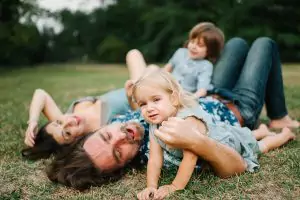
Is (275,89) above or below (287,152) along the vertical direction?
above

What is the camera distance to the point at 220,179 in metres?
2.76

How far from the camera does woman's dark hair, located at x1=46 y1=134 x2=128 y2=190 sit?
2807mm

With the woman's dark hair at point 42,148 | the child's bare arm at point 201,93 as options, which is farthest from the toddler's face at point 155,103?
the child's bare arm at point 201,93

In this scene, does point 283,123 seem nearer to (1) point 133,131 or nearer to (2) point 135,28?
(1) point 133,131

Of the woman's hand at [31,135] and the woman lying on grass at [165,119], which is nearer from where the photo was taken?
the woman lying on grass at [165,119]

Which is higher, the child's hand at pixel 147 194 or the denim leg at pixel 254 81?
the denim leg at pixel 254 81

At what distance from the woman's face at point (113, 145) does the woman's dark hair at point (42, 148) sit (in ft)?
2.43

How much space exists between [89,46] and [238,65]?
22226 mm

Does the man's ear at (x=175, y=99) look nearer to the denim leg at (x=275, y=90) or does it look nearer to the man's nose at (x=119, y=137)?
the man's nose at (x=119, y=137)

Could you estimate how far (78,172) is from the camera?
9.28 feet

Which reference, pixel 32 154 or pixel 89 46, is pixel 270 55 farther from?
pixel 89 46

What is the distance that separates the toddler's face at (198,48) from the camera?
451 centimetres

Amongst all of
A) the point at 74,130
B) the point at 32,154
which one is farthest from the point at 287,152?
the point at 32,154

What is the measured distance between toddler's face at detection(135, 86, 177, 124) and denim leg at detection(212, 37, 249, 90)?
5.13ft
